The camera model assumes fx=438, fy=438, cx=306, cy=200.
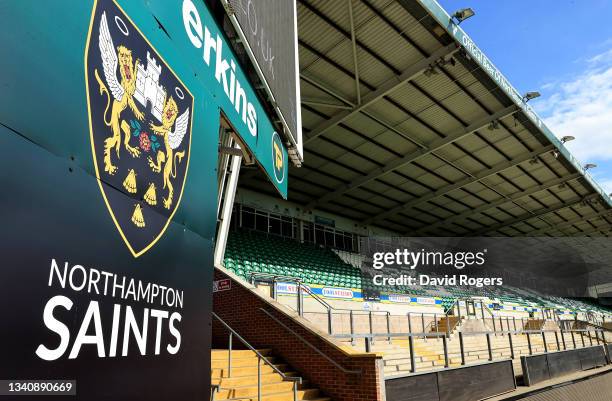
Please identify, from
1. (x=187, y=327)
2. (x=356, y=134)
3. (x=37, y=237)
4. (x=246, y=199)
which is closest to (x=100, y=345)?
(x=37, y=237)

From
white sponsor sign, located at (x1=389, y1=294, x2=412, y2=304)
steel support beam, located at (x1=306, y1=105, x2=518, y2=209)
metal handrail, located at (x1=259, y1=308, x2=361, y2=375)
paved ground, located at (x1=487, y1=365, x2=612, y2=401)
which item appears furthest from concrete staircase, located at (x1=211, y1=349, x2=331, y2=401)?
white sponsor sign, located at (x1=389, y1=294, x2=412, y2=304)

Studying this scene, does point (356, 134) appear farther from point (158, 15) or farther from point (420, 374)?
point (158, 15)

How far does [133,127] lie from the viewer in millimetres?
1594

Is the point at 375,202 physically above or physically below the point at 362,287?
above

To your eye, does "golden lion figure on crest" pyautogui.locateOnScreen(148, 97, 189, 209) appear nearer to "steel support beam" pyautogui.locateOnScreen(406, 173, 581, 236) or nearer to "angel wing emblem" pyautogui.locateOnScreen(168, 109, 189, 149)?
"angel wing emblem" pyautogui.locateOnScreen(168, 109, 189, 149)

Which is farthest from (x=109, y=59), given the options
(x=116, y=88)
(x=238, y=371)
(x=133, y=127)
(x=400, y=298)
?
(x=400, y=298)

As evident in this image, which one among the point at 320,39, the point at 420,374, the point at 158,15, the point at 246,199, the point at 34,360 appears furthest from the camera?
the point at 246,199

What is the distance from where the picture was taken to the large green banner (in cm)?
112

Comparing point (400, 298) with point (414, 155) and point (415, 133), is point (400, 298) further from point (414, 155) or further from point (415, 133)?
point (415, 133)

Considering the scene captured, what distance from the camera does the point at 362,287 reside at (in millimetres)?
26422

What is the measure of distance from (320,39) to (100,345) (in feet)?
51.1

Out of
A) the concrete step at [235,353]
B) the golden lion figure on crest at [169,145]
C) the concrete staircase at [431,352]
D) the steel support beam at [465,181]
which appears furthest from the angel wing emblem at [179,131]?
the steel support beam at [465,181]

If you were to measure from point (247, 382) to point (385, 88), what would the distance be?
1389cm

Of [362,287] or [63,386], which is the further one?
[362,287]
